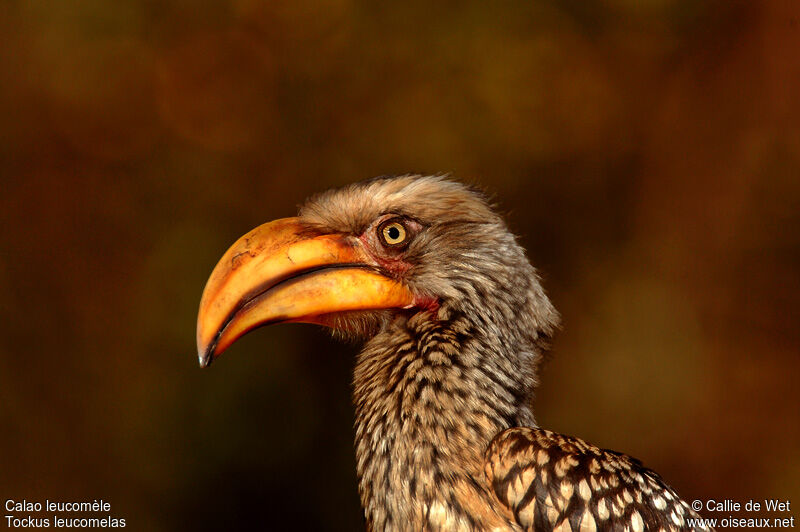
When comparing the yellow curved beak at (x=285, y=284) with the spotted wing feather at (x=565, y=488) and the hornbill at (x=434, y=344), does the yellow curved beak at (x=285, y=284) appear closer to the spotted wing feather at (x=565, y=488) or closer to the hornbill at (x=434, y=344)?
the hornbill at (x=434, y=344)

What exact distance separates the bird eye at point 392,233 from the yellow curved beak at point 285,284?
72mm

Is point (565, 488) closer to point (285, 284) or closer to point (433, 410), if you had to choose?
point (433, 410)

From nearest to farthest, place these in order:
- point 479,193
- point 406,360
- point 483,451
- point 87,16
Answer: point 483,451 < point 406,360 < point 479,193 < point 87,16

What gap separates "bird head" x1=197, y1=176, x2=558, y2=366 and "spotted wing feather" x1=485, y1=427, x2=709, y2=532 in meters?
0.34

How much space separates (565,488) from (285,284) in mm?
866

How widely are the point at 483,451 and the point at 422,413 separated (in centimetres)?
18

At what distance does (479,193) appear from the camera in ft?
7.65

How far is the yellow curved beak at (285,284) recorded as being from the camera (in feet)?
6.19

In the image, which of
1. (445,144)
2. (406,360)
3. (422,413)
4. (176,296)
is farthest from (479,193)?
(176,296)

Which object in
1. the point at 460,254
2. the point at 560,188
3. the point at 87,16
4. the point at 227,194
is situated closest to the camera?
the point at 460,254

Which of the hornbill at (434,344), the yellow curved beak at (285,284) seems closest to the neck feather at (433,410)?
the hornbill at (434,344)

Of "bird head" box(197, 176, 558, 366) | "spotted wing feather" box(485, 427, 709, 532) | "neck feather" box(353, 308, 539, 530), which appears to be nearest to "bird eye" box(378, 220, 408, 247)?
"bird head" box(197, 176, 558, 366)

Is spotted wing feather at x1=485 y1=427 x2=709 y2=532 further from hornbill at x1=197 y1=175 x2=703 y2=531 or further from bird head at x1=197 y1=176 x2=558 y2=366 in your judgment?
bird head at x1=197 y1=176 x2=558 y2=366

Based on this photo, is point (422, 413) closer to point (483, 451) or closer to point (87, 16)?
point (483, 451)
